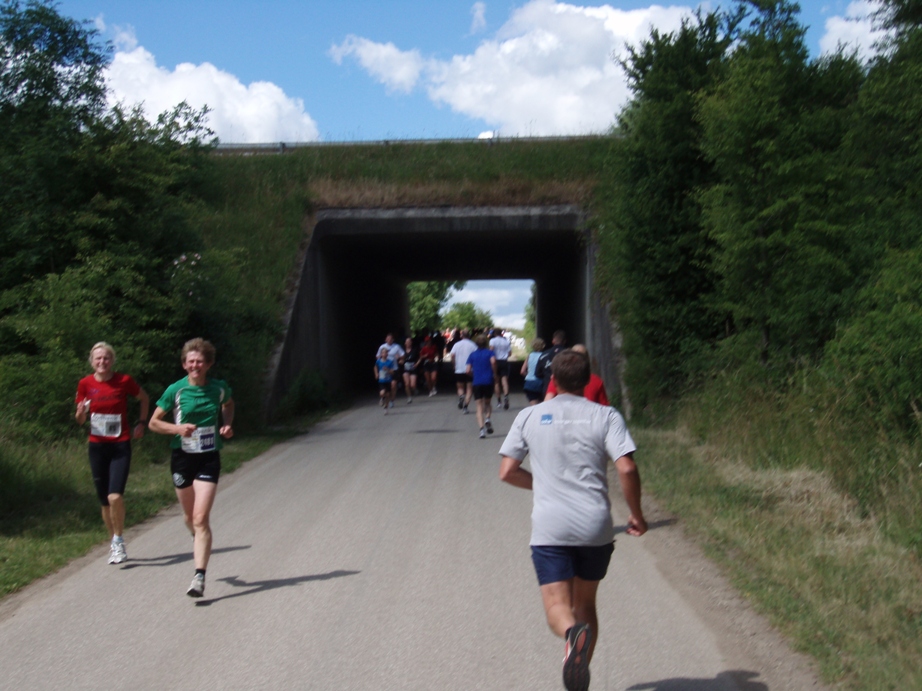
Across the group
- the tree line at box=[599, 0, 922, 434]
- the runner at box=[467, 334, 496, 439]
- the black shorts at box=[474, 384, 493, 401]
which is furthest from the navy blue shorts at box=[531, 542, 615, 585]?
the black shorts at box=[474, 384, 493, 401]

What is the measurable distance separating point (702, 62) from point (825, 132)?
4.26 m

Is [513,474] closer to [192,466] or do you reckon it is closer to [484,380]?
[192,466]

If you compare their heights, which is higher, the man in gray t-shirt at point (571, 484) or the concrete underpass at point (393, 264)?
the concrete underpass at point (393, 264)

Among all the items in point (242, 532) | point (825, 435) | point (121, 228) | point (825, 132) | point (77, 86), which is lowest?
point (242, 532)

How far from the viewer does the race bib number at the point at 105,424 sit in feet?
28.7

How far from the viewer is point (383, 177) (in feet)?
94.0

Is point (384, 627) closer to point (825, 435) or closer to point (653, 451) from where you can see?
point (825, 435)

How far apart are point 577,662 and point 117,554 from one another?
5.51m

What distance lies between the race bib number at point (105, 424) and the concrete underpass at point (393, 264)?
12.7m

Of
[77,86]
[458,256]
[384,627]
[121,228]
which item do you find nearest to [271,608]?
[384,627]

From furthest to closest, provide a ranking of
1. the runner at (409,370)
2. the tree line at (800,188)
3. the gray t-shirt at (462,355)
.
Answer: the runner at (409,370) < the gray t-shirt at (462,355) < the tree line at (800,188)

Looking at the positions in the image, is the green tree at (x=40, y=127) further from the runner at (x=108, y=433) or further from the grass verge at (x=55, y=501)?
the runner at (x=108, y=433)

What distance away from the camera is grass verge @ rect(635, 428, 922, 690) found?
216 inches

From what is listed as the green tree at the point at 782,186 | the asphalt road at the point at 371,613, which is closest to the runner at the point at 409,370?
the green tree at the point at 782,186
